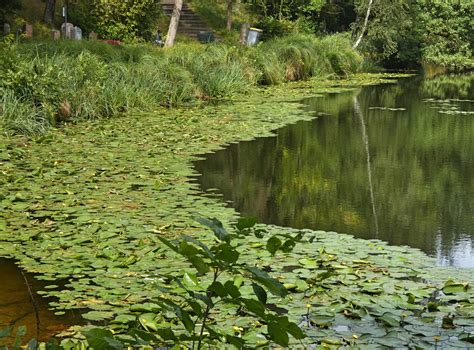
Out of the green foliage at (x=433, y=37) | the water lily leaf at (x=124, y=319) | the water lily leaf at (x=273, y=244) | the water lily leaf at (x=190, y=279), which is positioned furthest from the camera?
the green foliage at (x=433, y=37)

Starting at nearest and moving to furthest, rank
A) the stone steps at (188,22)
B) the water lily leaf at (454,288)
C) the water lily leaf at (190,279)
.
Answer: the water lily leaf at (190,279)
the water lily leaf at (454,288)
the stone steps at (188,22)

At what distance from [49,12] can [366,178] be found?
22707 millimetres

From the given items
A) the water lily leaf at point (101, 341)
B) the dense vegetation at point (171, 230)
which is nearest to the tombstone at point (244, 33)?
the dense vegetation at point (171, 230)

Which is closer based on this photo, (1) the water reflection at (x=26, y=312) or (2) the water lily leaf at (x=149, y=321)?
(2) the water lily leaf at (x=149, y=321)

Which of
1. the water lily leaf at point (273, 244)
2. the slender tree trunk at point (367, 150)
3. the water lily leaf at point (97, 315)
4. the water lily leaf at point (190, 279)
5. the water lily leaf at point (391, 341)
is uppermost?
the water lily leaf at point (273, 244)

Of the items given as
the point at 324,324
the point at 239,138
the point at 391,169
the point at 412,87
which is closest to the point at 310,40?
the point at 412,87

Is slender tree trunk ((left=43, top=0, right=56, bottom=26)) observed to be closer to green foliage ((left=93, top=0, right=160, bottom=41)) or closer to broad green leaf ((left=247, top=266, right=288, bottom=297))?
green foliage ((left=93, top=0, right=160, bottom=41))

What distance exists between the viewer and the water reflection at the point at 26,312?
5.13 metres

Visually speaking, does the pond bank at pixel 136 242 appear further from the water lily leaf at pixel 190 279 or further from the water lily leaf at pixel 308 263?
the water lily leaf at pixel 190 279

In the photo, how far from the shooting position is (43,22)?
31.2 m

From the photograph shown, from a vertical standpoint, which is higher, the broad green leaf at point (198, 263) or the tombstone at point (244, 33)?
the broad green leaf at point (198, 263)

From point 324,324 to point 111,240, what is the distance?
2577 millimetres

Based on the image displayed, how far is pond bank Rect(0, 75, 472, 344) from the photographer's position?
5.54 meters

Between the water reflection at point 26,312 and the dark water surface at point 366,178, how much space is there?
305cm
